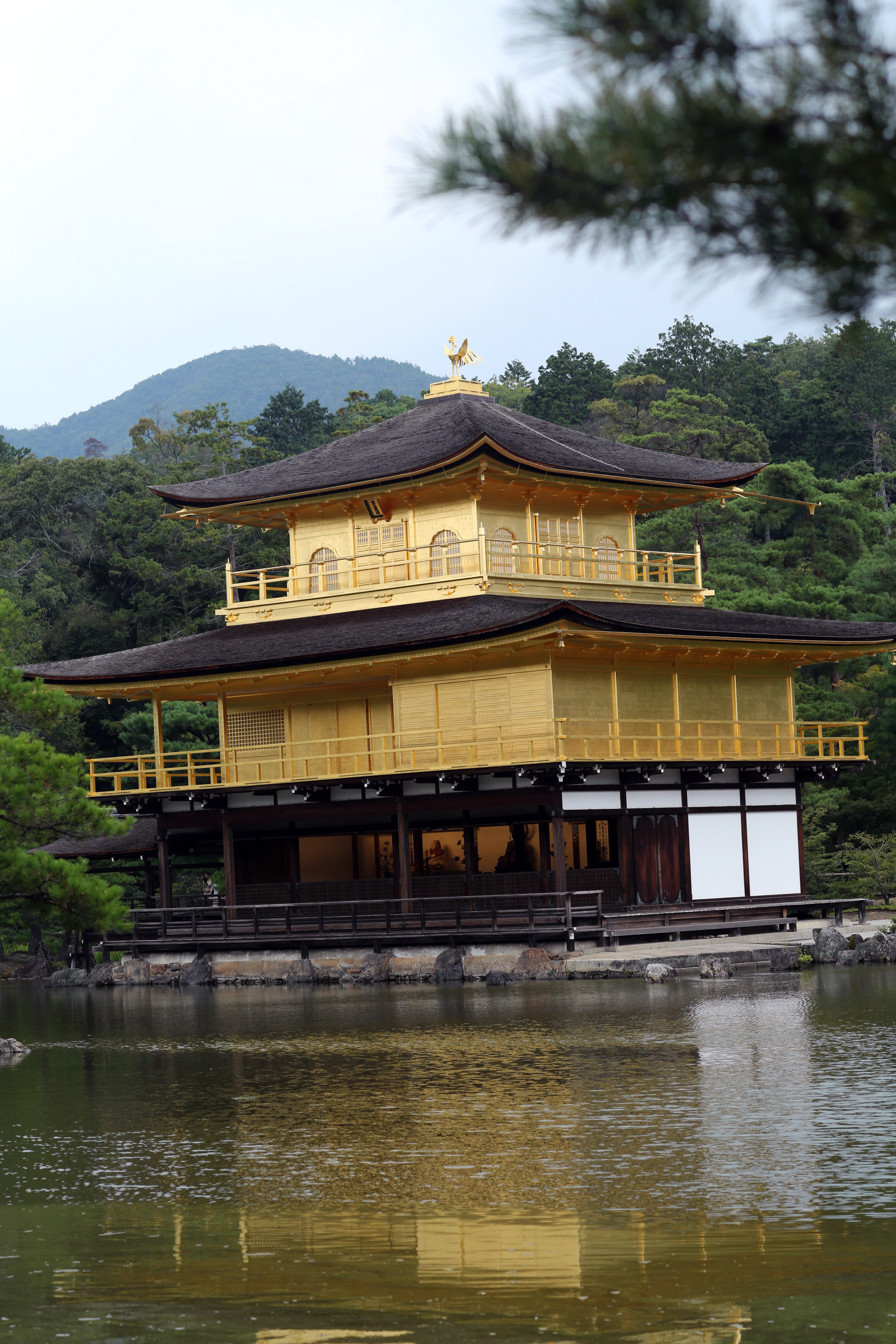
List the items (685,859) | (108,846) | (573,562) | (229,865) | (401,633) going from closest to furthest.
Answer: (401,633)
(685,859)
(229,865)
(573,562)
(108,846)

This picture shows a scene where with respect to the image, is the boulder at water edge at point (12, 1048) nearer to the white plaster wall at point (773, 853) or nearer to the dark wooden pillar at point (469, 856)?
the dark wooden pillar at point (469, 856)

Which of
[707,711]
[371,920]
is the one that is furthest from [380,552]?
[371,920]

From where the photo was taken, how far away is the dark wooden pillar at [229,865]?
39.0m

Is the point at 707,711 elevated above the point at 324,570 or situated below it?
below

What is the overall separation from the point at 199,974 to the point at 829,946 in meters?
13.3

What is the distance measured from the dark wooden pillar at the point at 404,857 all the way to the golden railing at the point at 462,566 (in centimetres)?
583

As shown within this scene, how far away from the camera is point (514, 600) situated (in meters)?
36.9

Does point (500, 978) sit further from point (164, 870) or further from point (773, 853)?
point (164, 870)

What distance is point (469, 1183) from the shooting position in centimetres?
1256

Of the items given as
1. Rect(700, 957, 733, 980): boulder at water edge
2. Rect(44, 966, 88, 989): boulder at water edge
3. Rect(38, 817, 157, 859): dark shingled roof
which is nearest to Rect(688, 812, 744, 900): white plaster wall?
Rect(700, 957, 733, 980): boulder at water edge

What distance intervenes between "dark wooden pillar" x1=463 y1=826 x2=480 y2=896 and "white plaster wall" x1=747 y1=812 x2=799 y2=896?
6.19 meters

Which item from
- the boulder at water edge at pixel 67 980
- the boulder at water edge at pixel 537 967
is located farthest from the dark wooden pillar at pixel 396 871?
the boulder at water edge at pixel 67 980

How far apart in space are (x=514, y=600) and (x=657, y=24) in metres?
31.0

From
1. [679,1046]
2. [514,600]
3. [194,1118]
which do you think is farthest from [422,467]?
[194,1118]
